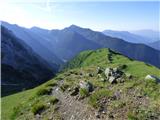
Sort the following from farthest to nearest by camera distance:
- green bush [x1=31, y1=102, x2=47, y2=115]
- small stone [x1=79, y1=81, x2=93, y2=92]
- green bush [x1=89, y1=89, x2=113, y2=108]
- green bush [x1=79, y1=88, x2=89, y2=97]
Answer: small stone [x1=79, y1=81, x2=93, y2=92] < green bush [x1=31, y1=102, x2=47, y2=115] < green bush [x1=79, y1=88, x2=89, y2=97] < green bush [x1=89, y1=89, x2=113, y2=108]

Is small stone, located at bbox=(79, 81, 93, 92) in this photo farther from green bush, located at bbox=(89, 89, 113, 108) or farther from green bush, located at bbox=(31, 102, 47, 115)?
green bush, located at bbox=(31, 102, 47, 115)

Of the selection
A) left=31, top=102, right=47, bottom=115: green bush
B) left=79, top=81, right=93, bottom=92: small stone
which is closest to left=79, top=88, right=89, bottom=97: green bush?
left=79, top=81, right=93, bottom=92: small stone

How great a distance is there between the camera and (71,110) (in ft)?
85.9

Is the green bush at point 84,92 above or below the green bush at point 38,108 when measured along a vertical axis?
above

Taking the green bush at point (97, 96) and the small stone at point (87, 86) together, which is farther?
the small stone at point (87, 86)

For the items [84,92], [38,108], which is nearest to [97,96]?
[84,92]

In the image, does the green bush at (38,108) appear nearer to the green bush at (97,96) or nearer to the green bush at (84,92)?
the green bush at (84,92)

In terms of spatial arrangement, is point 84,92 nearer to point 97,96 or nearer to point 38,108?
point 97,96

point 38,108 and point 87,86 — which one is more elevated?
point 87,86

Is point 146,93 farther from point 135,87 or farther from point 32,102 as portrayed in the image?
point 32,102

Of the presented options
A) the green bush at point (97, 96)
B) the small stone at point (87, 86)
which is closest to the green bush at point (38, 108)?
the small stone at point (87, 86)

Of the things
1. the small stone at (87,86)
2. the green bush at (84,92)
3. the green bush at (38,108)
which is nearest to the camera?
the green bush at (84,92)

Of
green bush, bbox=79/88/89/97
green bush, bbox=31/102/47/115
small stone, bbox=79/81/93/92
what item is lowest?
green bush, bbox=31/102/47/115

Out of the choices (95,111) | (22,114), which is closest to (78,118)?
(95,111)
